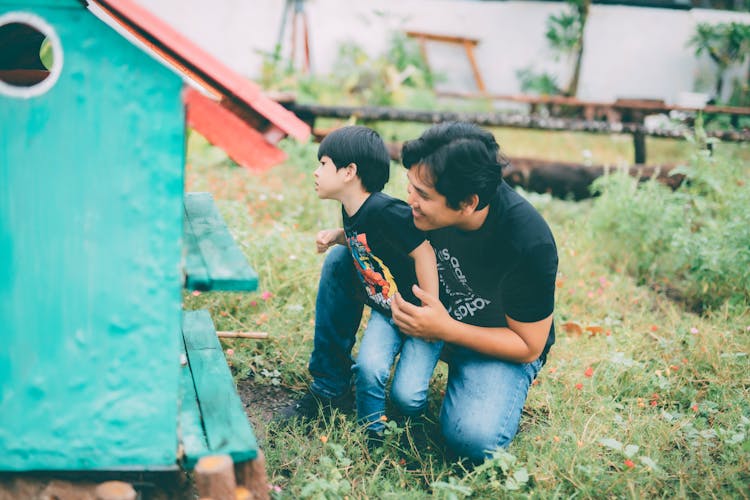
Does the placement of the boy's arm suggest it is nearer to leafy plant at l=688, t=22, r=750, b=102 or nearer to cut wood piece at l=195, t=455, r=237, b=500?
cut wood piece at l=195, t=455, r=237, b=500

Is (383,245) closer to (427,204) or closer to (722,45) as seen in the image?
(427,204)

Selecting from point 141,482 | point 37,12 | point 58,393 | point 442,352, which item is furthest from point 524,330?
point 37,12

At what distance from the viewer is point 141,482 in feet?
6.12

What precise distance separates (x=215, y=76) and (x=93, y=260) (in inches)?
22.0

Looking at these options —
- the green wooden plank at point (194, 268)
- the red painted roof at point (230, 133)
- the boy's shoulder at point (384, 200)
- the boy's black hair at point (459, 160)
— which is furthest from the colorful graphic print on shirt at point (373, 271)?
the red painted roof at point (230, 133)

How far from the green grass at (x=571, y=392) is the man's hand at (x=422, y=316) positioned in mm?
418

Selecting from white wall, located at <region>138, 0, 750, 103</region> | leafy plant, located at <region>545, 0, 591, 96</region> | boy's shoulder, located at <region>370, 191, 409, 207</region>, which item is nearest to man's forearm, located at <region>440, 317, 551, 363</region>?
boy's shoulder, located at <region>370, 191, 409, 207</region>

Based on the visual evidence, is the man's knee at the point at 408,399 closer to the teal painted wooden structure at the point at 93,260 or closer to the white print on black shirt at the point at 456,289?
the white print on black shirt at the point at 456,289

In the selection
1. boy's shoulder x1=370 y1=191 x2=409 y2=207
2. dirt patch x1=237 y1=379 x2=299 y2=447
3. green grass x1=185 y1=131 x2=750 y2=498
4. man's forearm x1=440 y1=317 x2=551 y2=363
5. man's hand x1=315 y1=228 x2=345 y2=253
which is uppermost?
boy's shoulder x1=370 y1=191 x2=409 y2=207

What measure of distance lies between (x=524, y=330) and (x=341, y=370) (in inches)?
31.7

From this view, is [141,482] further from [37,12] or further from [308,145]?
[308,145]

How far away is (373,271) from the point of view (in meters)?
2.53

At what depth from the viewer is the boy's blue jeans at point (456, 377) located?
2.38 metres

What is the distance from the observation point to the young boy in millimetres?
2400
